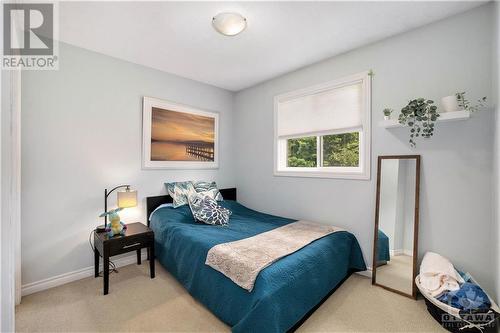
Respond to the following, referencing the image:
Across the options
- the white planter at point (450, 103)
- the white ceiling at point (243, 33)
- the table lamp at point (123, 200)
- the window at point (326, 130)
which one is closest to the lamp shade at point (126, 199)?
the table lamp at point (123, 200)

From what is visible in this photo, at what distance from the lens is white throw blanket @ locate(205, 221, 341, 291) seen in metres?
1.64

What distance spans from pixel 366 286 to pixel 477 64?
226 centimetres

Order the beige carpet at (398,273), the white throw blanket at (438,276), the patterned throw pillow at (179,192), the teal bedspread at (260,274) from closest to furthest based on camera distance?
the teal bedspread at (260,274) → the white throw blanket at (438,276) → the beige carpet at (398,273) → the patterned throw pillow at (179,192)

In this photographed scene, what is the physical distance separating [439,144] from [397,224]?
2.81 feet

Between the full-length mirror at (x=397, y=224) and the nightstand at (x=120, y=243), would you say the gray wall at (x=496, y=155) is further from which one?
the nightstand at (x=120, y=243)

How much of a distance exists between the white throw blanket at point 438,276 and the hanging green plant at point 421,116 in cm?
108

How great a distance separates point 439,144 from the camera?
2.06m

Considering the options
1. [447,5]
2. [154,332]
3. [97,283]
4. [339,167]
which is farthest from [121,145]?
[447,5]

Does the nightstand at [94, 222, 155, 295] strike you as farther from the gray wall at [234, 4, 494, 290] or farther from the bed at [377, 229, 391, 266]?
the bed at [377, 229, 391, 266]

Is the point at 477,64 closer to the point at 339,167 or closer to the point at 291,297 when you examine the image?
the point at 339,167

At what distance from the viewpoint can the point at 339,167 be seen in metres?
2.88

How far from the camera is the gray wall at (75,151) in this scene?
2.23 metres

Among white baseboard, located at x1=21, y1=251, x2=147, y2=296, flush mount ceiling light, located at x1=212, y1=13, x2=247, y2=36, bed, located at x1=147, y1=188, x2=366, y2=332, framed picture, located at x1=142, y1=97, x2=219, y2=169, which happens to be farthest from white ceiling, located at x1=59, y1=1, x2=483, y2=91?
white baseboard, located at x1=21, y1=251, x2=147, y2=296

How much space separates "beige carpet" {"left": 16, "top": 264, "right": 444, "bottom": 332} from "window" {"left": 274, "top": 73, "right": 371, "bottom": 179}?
1.25 meters
